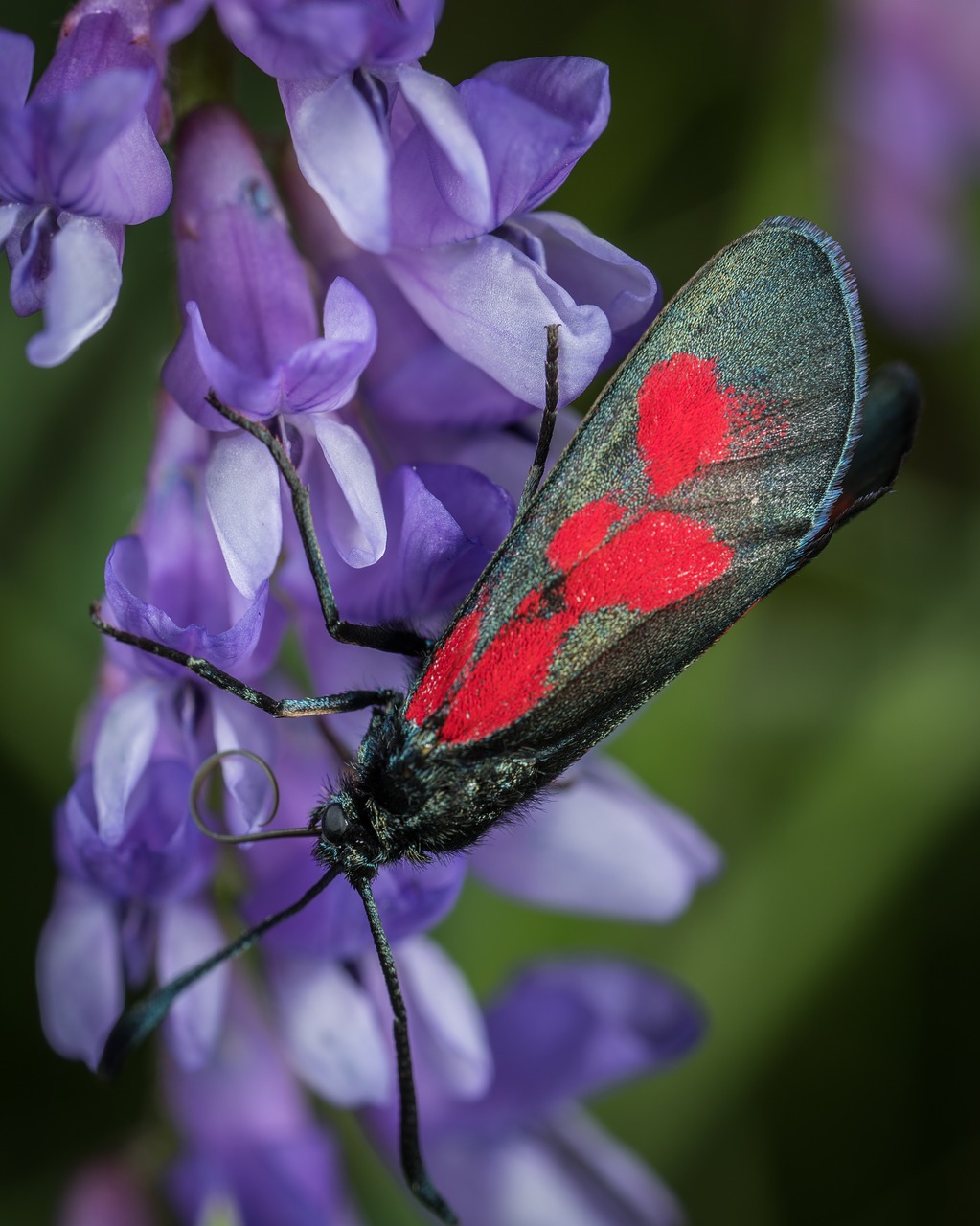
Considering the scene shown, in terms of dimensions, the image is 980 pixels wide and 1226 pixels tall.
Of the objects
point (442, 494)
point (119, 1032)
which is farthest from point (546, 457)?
point (119, 1032)

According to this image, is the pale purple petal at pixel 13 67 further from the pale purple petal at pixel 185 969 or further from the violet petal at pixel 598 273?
the pale purple petal at pixel 185 969

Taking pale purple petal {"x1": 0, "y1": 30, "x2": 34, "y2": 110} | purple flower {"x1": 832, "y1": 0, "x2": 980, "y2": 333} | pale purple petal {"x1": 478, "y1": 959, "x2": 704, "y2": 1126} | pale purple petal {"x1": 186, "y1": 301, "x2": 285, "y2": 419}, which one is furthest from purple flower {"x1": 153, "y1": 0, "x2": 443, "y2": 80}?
purple flower {"x1": 832, "y1": 0, "x2": 980, "y2": 333}

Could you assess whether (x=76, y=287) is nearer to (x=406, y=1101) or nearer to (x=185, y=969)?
(x=185, y=969)

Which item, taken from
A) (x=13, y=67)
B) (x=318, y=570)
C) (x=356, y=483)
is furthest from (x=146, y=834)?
(x=13, y=67)

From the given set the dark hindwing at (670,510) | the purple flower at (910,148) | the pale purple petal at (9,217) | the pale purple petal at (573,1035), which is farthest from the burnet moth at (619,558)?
the purple flower at (910,148)

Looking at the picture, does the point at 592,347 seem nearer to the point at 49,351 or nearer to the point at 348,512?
the point at 348,512

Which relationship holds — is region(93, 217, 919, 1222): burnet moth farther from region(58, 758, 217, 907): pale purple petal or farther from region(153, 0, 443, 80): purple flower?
region(153, 0, 443, 80): purple flower
